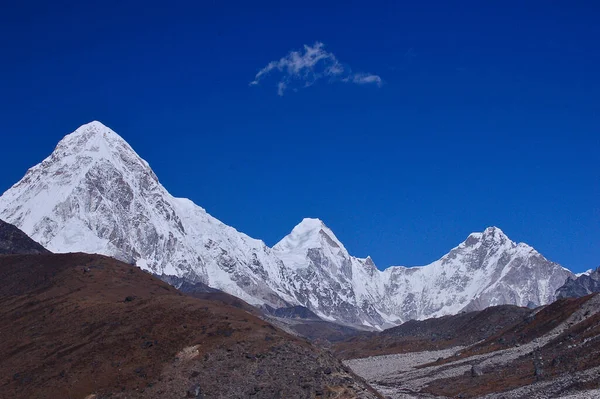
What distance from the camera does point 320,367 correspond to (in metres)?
71.4

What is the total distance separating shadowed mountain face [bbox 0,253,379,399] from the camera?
69875 mm

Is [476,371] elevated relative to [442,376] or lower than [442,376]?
lower

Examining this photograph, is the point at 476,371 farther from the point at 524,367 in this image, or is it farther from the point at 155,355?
the point at 155,355

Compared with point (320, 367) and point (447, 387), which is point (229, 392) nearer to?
point (320, 367)

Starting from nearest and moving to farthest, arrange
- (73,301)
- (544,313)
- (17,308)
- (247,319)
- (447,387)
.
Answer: (247,319)
(73,301)
(17,308)
(447,387)
(544,313)

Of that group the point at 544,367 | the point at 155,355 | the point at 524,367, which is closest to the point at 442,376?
the point at 524,367

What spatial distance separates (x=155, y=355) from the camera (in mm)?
76062

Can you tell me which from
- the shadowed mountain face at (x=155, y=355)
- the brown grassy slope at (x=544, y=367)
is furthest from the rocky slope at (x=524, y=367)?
the shadowed mountain face at (x=155, y=355)

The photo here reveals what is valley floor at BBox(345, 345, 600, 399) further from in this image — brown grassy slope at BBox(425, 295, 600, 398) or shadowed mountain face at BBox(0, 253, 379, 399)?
shadowed mountain face at BBox(0, 253, 379, 399)

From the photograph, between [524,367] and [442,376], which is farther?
[442,376]

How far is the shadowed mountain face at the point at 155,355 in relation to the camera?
69.9 metres

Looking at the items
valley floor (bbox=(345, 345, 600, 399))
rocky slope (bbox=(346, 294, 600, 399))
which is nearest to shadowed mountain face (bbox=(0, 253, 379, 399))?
valley floor (bbox=(345, 345, 600, 399))

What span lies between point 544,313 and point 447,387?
1984 inches

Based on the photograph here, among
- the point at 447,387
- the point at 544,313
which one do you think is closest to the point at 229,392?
the point at 447,387
